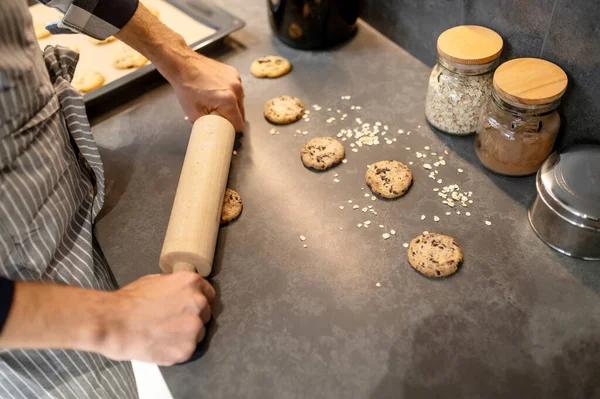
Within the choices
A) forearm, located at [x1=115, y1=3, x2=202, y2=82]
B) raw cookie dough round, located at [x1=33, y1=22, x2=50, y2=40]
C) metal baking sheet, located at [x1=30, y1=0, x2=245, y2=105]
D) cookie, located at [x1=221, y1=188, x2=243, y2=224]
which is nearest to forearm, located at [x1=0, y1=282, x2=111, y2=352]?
cookie, located at [x1=221, y1=188, x2=243, y2=224]

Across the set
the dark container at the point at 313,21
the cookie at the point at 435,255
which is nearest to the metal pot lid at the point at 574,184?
the cookie at the point at 435,255

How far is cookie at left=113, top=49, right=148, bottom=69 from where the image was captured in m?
1.37

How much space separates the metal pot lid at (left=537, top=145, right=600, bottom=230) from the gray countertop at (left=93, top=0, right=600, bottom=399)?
0.09m

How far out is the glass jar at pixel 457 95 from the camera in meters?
0.95

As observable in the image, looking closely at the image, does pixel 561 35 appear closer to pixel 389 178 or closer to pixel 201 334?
pixel 389 178

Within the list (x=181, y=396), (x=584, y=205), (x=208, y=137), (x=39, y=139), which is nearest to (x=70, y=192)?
(x=39, y=139)

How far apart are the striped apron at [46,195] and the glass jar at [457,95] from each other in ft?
2.23

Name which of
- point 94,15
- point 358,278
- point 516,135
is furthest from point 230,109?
point 516,135

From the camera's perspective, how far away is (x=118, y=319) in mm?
683

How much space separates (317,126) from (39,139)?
564mm

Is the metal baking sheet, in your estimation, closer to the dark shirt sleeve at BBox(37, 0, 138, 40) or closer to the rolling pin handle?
the dark shirt sleeve at BBox(37, 0, 138, 40)

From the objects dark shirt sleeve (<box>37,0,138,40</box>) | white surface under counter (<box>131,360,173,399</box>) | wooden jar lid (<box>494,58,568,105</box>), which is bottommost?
white surface under counter (<box>131,360,173,399</box>)

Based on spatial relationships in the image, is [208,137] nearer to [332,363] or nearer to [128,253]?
[128,253]

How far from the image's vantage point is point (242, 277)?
851 mm
